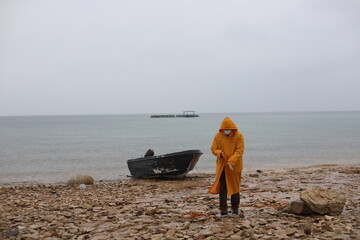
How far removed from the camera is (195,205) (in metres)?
8.73

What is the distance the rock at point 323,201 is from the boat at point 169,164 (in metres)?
8.27

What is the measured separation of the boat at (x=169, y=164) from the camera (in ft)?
49.3

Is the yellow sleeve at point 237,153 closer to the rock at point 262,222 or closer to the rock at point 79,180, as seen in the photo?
the rock at point 262,222

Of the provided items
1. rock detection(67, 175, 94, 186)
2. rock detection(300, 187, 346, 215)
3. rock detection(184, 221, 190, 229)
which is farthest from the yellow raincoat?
rock detection(67, 175, 94, 186)

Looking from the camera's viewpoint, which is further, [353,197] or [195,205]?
[353,197]

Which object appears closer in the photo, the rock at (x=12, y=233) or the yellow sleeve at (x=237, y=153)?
the rock at (x=12, y=233)

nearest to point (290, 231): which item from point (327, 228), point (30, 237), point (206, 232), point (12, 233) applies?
point (327, 228)

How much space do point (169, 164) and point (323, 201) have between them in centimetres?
908

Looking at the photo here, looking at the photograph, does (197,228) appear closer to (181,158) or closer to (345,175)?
(181,158)

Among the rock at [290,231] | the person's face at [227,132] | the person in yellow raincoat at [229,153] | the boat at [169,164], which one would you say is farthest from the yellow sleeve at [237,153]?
the boat at [169,164]

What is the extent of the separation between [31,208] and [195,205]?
4181 mm

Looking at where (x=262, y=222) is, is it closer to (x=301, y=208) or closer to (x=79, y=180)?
(x=301, y=208)

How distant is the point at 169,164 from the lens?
15.3 meters

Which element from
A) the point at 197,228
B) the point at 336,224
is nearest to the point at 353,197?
the point at 336,224
